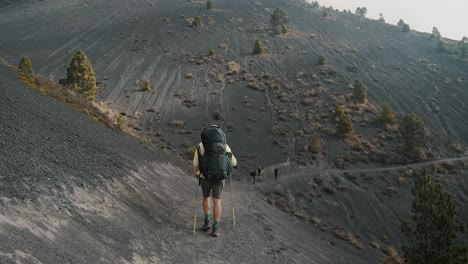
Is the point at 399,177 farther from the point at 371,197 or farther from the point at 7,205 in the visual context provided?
the point at 7,205

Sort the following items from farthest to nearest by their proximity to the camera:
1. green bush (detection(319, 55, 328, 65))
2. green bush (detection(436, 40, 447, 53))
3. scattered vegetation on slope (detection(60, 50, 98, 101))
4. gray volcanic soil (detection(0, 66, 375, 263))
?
green bush (detection(436, 40, 447, 53))
green bush (detection(319, 55, 328, 65))
scattered vegetation on slope (detection(60, 50, 98, 101))
gray volcanic soil (detection(0, 66, 375, 263))

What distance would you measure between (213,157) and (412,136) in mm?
43375

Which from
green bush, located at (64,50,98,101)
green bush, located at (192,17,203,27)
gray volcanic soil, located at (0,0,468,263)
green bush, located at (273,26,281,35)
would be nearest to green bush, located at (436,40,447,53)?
gray volcanic soil, located at (0,0,468,263)

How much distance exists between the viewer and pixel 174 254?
8.16 meters

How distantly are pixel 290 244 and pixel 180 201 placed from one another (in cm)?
423

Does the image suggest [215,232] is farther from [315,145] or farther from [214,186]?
[315,145]

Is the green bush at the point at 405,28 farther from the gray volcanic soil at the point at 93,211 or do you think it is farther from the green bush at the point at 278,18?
the gray volcanic soil at the point at 93,211

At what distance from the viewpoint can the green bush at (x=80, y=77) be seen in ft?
132

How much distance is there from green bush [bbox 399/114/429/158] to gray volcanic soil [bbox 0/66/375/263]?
35.3m

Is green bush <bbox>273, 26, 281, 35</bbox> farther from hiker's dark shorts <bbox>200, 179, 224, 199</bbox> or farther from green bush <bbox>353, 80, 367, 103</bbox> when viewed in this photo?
hiker's dark shorts <bbox>200, 179, 224, 199</bbox>

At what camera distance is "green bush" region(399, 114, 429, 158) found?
4556cm

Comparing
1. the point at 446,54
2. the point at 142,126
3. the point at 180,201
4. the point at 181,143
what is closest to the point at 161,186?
the point at 180,201

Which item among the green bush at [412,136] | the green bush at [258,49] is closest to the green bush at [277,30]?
the green bush at [258,49]

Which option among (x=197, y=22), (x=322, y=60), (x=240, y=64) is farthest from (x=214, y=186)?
(x=197, y=22)
